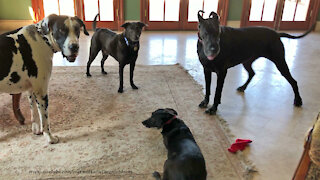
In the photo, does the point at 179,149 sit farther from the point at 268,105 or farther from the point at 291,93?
the point at 291,93

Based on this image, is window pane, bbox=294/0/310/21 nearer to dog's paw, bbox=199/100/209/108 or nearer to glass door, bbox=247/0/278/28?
glass door, bbox=247/0/278/28

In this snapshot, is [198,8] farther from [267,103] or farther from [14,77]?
[14,77]

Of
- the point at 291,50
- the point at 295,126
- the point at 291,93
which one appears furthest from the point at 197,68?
the point at 291,50

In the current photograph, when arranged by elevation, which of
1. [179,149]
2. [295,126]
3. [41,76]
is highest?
[41,76]

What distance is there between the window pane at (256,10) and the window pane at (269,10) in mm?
115

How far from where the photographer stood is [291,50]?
196 inches

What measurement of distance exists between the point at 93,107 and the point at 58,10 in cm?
429

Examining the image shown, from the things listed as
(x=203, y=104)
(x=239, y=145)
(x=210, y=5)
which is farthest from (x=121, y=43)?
(x=210, y=5)

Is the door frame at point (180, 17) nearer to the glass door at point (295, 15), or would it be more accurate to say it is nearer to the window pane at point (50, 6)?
→ the glass door at point (295, 15)

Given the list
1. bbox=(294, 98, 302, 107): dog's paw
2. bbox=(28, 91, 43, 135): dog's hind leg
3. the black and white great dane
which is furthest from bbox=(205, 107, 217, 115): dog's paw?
bbox=(28, 91, 43, 135): dog's hind leg

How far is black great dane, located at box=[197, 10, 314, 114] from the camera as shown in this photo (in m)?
2.22

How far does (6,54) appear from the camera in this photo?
1.76 metres

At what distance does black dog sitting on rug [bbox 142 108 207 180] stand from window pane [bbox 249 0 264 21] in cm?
564

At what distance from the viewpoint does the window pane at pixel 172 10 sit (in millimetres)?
6535
